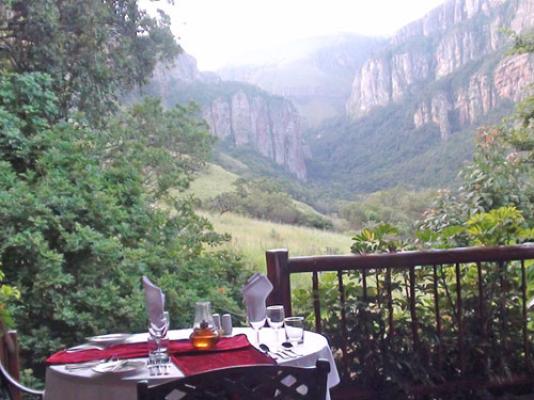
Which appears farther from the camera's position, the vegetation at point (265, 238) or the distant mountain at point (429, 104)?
the distant mountain at point (429, 104)

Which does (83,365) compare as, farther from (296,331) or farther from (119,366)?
(296,331)

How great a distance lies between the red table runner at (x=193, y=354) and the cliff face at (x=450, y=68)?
525cm

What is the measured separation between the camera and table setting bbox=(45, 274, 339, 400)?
169 centimetres

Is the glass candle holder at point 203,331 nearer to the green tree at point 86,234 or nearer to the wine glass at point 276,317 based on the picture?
the wine glass at point 276,317

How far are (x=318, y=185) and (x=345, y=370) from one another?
18.6 feet

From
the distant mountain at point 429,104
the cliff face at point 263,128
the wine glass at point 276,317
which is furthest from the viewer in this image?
the cliff face at point 263,128

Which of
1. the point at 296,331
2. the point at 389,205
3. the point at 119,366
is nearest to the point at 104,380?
the point at 119,366

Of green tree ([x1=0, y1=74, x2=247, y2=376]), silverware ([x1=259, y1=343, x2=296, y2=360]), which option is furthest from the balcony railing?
green tree ([x1=0, y1=74, x2=247, y2=376])

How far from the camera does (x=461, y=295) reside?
10.1 feet

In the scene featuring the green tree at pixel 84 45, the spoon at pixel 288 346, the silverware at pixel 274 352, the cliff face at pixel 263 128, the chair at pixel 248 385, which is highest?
the green tree at pixel 84 45

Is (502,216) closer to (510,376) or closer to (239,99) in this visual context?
(510,376)

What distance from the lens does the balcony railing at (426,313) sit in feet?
9.61

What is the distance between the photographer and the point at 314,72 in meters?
11.1

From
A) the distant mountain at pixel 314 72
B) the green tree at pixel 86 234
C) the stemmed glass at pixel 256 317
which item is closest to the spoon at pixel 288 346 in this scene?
the stemmed glass at pixel 256 317
